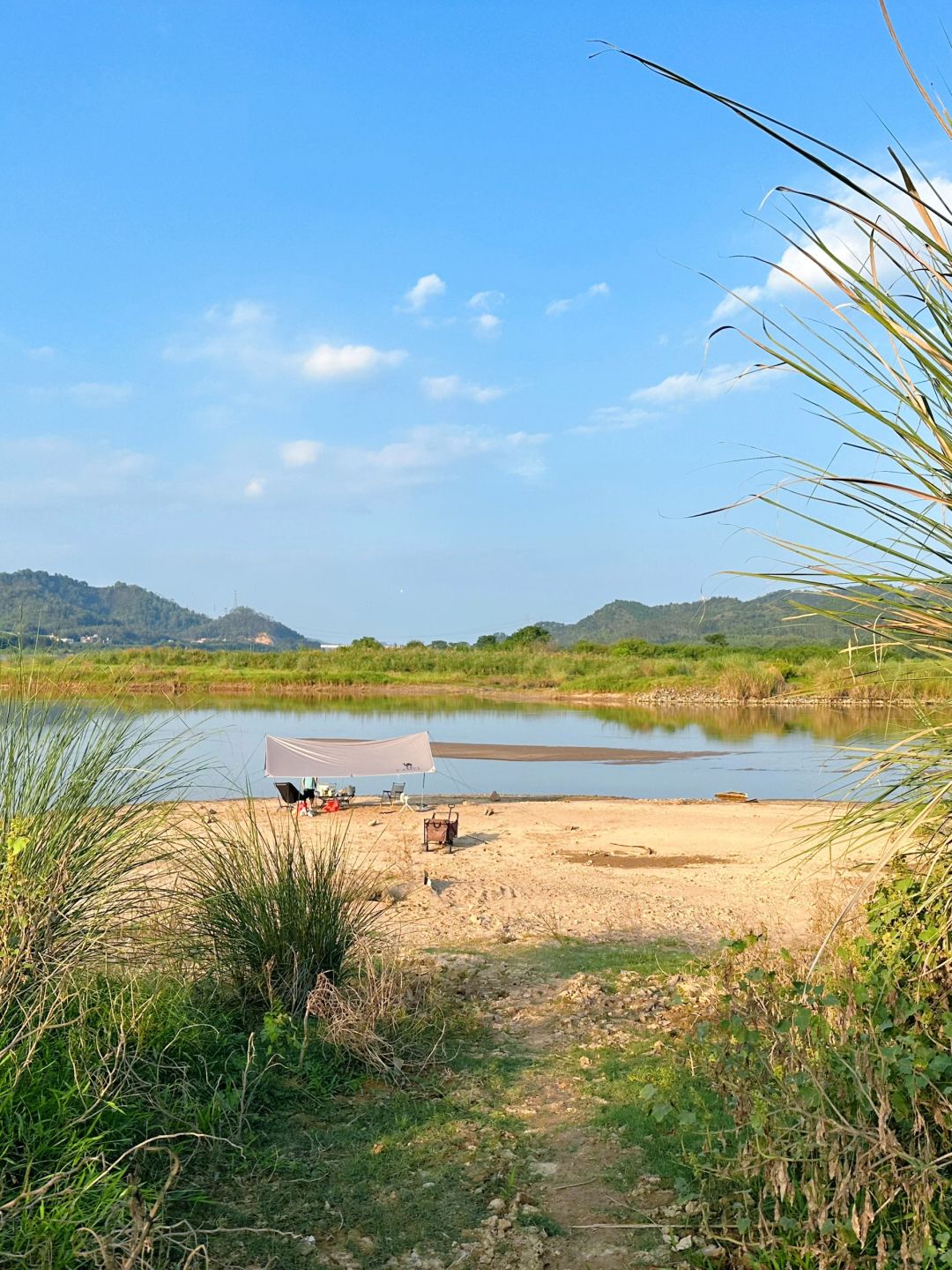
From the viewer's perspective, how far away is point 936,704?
298cm

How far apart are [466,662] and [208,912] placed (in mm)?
59350

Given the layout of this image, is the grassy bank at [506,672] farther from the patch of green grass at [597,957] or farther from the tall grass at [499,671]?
the patch of green grass at [597,957]

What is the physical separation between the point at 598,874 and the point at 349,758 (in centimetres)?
635

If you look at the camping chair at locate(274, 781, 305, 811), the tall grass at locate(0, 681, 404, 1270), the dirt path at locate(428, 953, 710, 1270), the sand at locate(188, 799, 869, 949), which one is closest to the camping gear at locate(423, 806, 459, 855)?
the sand at locate(188, 799, 869, 949)

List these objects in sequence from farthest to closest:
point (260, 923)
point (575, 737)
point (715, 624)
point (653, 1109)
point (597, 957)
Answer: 1. point (715, 624)
2. point (575, 737)
3. point (597, 957)
4. point (260, 923)
5. point (653, 1109)

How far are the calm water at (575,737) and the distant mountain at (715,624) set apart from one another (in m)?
3.47

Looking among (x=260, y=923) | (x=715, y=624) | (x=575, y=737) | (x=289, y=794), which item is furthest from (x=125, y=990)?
(x=715, y=624)

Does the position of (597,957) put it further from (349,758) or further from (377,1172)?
(349,758)

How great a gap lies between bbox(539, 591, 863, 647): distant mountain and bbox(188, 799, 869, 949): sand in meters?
0.72

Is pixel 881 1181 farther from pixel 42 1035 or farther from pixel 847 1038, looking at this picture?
pixel 42 1035

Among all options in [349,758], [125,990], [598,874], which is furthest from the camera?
[349,758]

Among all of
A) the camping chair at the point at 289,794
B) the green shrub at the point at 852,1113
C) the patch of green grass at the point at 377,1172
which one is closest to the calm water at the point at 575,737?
the camping chair at the point at 289,794

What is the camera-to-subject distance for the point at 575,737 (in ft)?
111

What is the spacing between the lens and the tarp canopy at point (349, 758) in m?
16.2
